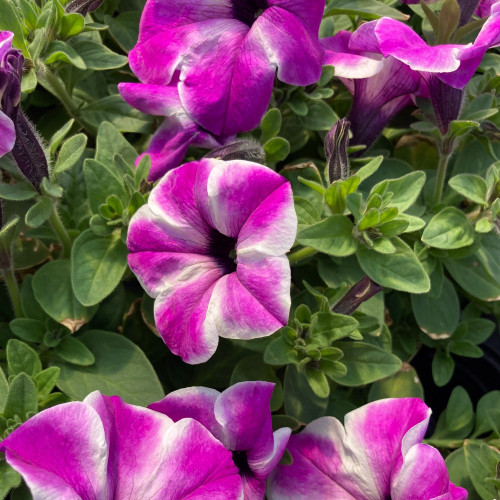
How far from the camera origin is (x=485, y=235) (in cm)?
99

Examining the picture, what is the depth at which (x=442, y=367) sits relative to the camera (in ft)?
3.61

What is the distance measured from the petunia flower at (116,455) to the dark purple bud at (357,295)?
0.79 feet

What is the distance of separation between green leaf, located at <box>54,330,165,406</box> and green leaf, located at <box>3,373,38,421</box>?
0.08m

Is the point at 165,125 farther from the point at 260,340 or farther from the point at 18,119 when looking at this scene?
the point at 260,340

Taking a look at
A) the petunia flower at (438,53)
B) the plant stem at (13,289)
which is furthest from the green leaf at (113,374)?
the petunia flower at (438,53)

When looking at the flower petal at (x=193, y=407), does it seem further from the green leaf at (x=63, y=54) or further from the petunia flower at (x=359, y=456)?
the green leaf at (x=63, y=54)

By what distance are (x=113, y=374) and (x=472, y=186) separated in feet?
1.87

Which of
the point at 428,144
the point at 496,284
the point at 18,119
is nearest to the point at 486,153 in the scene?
the point at 428,144

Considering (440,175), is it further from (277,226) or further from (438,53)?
(277,226)

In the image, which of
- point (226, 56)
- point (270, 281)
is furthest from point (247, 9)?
point (270, 281)

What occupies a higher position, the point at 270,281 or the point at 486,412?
the point at 270,281

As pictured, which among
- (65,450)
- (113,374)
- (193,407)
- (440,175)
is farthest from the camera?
(440,175)

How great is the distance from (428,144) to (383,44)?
13.1 inches

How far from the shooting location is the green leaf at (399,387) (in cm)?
101
